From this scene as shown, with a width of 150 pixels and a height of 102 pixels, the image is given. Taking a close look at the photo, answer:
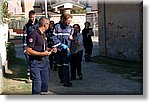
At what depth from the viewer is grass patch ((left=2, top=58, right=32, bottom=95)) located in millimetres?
7219

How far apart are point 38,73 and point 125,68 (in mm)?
5425

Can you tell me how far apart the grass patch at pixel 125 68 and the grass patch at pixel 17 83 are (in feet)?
8.24

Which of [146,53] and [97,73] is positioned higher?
[146,53]

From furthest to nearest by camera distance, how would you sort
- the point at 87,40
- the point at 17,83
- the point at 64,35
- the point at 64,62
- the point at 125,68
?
the point at 87,40
the point at 125,68
the point at 17,83
the point at 64,62
the point at 64,35

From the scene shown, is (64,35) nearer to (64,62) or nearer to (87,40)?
(64,62)

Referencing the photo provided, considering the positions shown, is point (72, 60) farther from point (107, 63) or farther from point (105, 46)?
point (105, 46)

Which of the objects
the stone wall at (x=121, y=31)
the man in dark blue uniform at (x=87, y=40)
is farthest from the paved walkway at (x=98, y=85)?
the man in dark blue uniform at (x=87, y=40)

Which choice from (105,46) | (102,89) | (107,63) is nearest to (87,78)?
(102,89)

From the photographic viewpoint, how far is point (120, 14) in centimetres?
1241

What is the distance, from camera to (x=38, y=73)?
564 cm

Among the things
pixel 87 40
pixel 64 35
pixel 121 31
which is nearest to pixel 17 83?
pixel 64 35

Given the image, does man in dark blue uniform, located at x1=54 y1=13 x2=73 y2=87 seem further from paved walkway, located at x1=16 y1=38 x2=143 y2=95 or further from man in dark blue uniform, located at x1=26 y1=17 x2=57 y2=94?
man in dark blue uniform, located at x1=26 y1=17 x2=57 y2=94

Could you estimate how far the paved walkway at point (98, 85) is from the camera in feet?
24.1

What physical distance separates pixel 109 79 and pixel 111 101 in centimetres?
301
